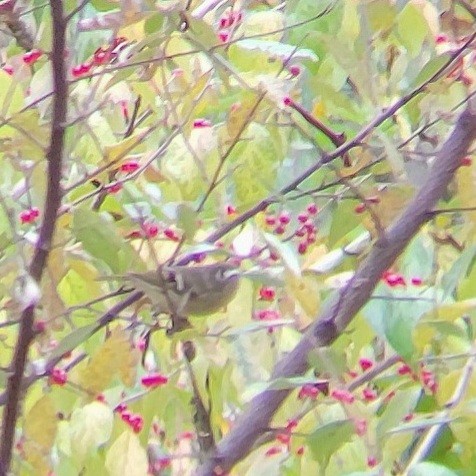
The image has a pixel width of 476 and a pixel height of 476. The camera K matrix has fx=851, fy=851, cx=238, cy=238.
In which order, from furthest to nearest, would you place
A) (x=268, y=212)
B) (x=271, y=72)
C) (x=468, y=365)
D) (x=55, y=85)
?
1. (x=268, y=212)
2. (x=271, y=72)
3. (x=468, y=365)
4. (x=55, y=85)

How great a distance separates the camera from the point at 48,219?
1.30 feet

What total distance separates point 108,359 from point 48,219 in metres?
0.13

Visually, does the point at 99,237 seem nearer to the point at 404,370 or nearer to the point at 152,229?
the point at 152,229

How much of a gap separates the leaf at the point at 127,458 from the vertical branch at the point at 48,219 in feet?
0.26

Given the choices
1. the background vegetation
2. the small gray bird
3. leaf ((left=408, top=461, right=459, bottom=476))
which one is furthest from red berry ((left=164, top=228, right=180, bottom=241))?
leaf ((left=408, top=461, right=459, bottom=476))

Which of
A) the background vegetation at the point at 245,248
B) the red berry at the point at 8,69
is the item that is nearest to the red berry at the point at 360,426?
the background vegetation at the point at 245,248

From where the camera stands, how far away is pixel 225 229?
535mm

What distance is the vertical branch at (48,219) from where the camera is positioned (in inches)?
14.2

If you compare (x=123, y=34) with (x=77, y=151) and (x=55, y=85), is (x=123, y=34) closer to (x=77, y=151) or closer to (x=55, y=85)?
(x=77, y=151)

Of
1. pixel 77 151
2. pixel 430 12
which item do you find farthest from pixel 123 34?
pixel 430 12

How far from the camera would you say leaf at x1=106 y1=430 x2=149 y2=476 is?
0.51 meters

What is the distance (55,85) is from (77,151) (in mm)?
309

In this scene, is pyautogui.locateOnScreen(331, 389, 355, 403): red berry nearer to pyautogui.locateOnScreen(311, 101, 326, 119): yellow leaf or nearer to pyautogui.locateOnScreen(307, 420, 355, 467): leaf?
pyautogui.locateOnScreen(307, 420, 355, 467): leaf

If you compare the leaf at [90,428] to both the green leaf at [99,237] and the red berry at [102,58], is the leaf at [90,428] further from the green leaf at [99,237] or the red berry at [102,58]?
the red berry at [102,58]
